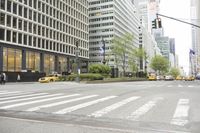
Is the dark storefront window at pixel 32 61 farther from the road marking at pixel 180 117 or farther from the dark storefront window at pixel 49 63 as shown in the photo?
the road marking at pixel 180 117

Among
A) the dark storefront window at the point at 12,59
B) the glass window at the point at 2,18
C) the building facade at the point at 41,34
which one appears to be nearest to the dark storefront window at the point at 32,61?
the building facade at the point at 41,34

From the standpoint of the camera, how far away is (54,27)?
291ft

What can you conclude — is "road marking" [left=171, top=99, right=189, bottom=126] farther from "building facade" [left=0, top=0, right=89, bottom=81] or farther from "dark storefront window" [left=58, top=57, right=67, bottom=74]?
"dark storefront window" [left=58, top=57, right=67, bottom=74]

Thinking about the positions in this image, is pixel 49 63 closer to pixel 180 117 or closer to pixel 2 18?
pixel 2 18

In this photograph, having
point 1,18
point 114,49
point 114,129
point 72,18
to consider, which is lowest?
point 114,129

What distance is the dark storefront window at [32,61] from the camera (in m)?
75.6

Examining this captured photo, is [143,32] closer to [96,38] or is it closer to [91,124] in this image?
[96,38]

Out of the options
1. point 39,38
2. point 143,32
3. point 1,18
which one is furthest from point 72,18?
point 143,32

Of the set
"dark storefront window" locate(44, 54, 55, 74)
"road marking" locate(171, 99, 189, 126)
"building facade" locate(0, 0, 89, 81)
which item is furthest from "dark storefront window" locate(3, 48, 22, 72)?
"road marking" locate(171, 99, 189, 126)

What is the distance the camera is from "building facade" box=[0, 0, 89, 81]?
68.4 meters

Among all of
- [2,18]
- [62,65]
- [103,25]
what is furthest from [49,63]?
[103,25]

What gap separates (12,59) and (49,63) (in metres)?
17.1

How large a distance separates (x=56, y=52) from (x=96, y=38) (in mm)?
57288

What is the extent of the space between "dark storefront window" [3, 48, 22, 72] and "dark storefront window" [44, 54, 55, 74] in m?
11.9
